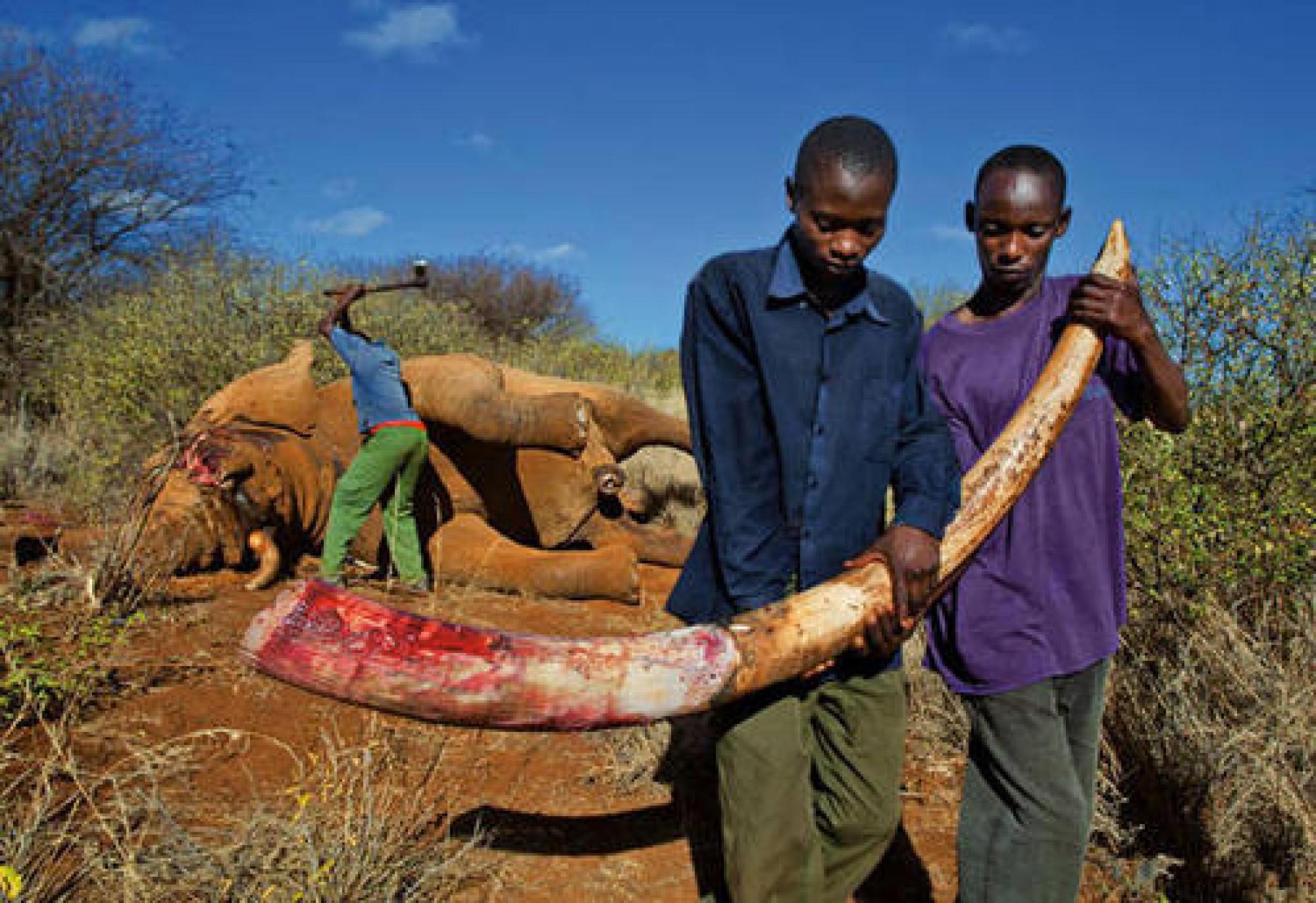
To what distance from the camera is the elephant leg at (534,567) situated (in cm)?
605

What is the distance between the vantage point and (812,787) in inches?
85.1

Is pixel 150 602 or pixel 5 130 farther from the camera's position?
pixel 5 130

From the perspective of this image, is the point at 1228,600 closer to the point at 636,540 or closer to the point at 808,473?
the point at 808,473

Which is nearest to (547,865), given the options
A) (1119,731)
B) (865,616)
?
(865,616)

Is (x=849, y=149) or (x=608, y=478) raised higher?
(x=849, y=149)

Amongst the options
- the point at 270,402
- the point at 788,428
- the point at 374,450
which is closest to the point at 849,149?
the point at 788,428

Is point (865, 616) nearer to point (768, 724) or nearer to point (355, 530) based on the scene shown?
point (768, 724)

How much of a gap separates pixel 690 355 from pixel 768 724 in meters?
0.82

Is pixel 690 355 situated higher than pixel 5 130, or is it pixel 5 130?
pixel 5 130

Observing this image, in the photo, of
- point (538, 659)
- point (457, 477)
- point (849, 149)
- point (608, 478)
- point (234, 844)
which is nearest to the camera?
point (538, 659)

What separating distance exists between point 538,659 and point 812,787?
99 cm

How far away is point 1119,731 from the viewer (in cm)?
330

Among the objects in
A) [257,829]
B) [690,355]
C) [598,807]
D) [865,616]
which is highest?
[690,355]

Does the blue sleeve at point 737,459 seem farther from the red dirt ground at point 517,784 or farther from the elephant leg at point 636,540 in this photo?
the elephant leg at point 636,540
